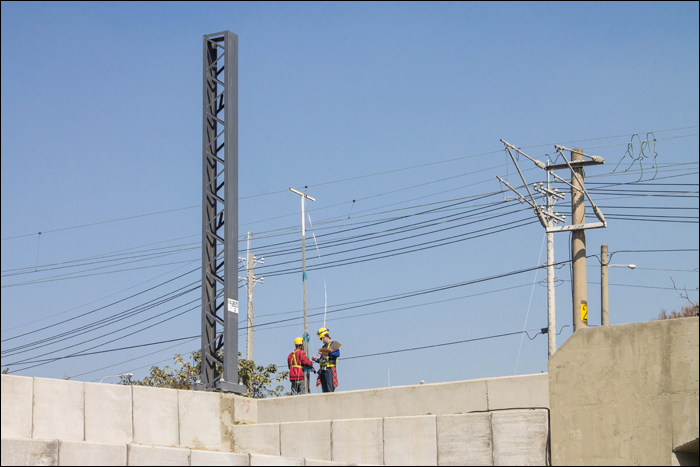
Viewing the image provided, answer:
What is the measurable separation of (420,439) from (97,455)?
518 cm

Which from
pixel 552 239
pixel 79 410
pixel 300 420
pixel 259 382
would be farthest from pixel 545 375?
pixel 552 239

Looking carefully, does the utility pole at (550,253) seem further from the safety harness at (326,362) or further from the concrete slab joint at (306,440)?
the concrete slab joint at (306,440)

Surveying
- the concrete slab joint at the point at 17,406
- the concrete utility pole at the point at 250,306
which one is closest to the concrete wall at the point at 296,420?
the concrete slab joint at the point at 17,406

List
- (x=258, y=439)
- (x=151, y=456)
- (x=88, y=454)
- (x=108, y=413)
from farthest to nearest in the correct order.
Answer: (x=258, y=439) → (x=108, y=413) → (x=151, y=456) → (x=88, y=454)

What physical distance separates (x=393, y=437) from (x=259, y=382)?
36.9ft

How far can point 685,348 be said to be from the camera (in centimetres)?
1220

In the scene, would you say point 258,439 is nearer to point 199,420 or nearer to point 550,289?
point 199,420

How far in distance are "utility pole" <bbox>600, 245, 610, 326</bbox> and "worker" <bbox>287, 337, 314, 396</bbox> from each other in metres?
11.7

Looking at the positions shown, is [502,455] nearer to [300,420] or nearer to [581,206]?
[300,420]

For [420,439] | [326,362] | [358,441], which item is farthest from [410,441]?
[326,362]

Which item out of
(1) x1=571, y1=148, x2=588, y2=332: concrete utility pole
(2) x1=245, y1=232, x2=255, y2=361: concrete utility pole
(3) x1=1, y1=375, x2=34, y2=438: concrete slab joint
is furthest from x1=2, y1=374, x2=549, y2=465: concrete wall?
(2) x1=245, y1=232, x2=255, y2=361: concrete utility pole

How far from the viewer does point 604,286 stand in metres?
29.9

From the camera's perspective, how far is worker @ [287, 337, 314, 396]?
1906 centimetres

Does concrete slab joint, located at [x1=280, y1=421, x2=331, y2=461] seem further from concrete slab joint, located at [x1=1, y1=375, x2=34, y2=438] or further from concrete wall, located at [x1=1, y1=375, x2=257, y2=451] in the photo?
concrete slab joint, located at [x1=1, y1=375, x2=34, y2=438]
